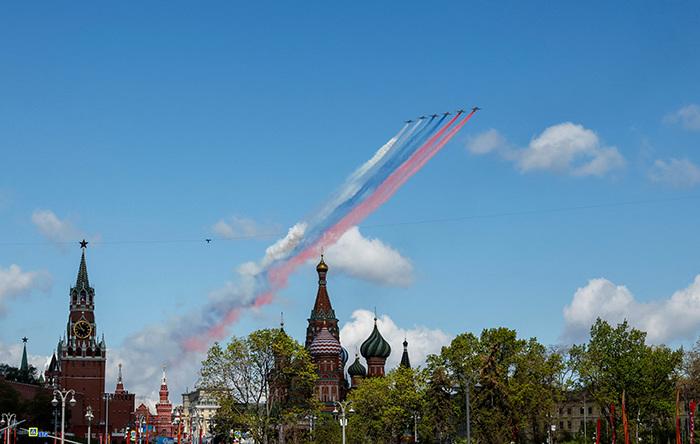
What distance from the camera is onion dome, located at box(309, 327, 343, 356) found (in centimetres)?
18100

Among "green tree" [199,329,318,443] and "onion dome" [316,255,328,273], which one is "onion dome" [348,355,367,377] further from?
"green tree" [199,329,318,443]

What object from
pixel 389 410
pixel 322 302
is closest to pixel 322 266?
pixel 322 302

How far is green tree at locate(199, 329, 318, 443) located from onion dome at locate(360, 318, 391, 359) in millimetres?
78139

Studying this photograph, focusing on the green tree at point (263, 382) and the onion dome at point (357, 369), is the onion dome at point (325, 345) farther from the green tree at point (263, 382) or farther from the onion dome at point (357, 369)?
the green tree at point (263, 382)

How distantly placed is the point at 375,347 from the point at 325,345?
13526mm

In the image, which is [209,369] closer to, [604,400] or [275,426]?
[275,426]

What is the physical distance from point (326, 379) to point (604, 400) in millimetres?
74244

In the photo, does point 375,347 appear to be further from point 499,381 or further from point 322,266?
point 499,381

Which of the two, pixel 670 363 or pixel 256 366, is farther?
pixel 670 363

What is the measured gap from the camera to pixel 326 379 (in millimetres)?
→ 180250

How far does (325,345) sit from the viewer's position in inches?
7160

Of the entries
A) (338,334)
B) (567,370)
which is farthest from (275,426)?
(338,334)

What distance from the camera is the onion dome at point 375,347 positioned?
191375 millimetres

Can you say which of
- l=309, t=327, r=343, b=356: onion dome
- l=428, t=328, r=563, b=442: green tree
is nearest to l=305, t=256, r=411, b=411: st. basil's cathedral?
l=309, t=327, r=343, b=356: onion dome
